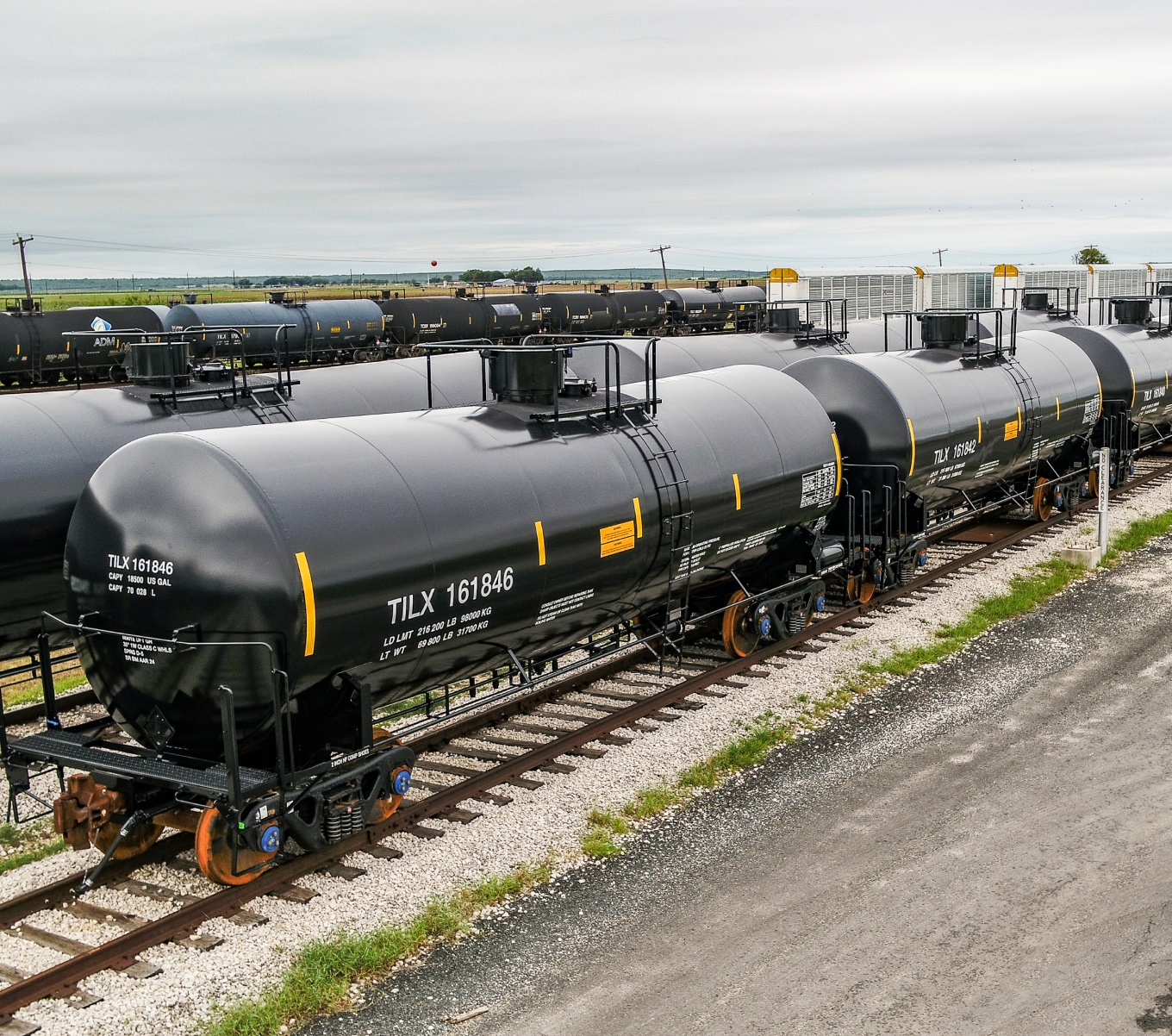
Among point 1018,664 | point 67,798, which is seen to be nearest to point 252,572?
point 67,798

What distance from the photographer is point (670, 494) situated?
13.5 meters

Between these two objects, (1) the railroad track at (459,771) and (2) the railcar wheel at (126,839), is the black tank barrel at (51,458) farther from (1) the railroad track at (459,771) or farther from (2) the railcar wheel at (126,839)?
(1) the railroad track at (459,771)

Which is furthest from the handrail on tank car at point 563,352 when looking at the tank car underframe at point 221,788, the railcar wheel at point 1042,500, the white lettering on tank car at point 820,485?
the railcar wheel at point 1042,500

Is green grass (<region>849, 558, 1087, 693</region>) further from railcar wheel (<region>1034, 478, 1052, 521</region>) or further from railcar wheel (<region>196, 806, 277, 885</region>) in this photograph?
railcar wheel (<region>196, 806, 277, 885</region>)

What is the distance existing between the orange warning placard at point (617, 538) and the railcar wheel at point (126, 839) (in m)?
4.97

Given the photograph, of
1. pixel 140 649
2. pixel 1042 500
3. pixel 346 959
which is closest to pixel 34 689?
pixel 140 649

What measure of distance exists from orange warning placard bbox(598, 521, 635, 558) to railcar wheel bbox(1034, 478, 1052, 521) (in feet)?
49.8

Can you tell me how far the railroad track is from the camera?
9.12m

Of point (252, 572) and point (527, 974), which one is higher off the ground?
point (252, 572)

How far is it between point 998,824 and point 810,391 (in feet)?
27.8

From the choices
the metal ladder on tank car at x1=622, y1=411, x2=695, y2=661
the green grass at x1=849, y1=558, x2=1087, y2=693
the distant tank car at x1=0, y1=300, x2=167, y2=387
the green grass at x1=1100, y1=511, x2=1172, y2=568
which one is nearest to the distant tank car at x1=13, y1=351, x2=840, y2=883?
the metal ladder on tank car at x1=622, y1=411, x2=695, y2=661

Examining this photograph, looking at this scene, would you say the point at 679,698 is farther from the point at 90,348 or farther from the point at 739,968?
the point at 90,348

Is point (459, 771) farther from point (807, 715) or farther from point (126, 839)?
point (807, 715)

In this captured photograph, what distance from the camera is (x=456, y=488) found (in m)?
11.0
